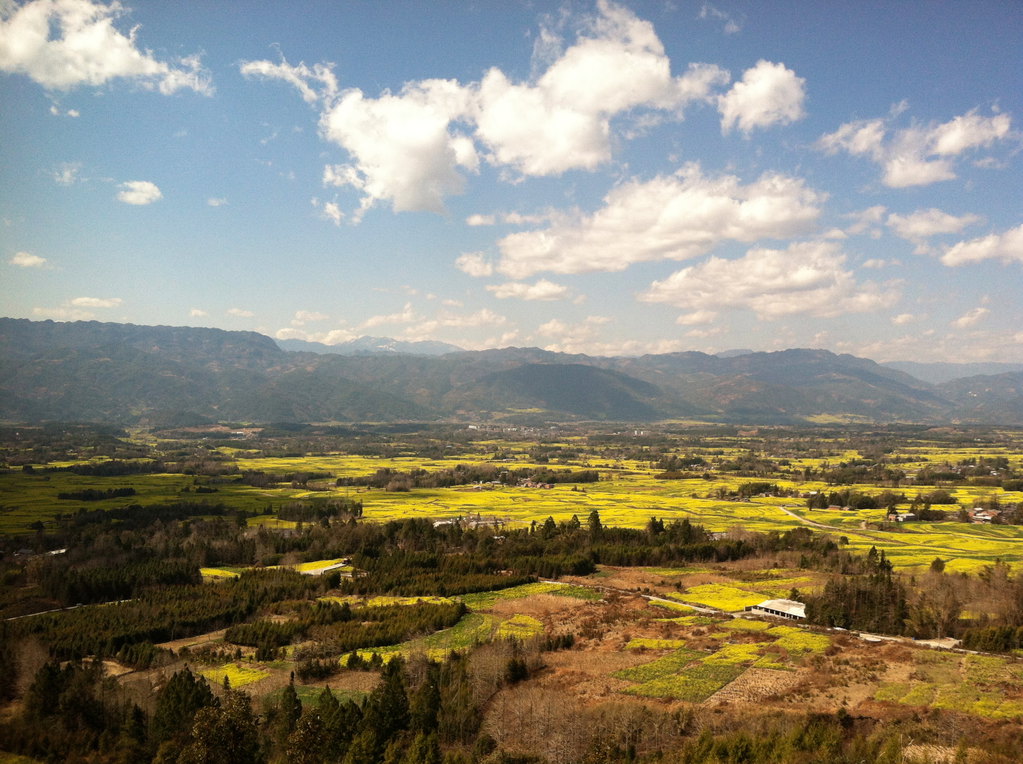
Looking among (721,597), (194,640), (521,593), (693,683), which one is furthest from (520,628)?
(194,640)

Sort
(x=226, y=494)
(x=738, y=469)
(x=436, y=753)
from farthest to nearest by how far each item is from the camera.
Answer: (x=738, y=469) → (x=226, y=494) → (x=436, y=753)

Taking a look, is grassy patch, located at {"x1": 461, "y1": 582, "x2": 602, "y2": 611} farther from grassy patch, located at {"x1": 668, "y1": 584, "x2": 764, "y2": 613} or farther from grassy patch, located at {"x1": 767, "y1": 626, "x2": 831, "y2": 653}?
grassy patch, located at {"x1": 767, "y1": 626, "x2": 831, "y2": 653}

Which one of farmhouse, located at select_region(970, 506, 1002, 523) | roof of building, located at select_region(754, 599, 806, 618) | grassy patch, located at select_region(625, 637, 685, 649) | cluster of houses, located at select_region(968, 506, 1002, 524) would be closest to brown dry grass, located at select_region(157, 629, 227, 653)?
grassy patch, located at select_region(625, 637, 685, 649)

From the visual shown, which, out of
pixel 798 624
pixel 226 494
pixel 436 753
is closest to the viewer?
pixel 436 753

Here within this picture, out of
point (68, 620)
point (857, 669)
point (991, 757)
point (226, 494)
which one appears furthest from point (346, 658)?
point (226, 494)

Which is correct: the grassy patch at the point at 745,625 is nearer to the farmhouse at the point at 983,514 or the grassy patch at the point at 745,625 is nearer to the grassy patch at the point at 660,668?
the grassy patch at the point at 660,668

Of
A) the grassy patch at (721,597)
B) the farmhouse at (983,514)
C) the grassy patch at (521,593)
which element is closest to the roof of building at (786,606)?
the grassy patch at (721,597)

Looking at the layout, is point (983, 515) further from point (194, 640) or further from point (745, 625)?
point (194, 640)

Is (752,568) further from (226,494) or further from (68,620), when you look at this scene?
(226,494)
